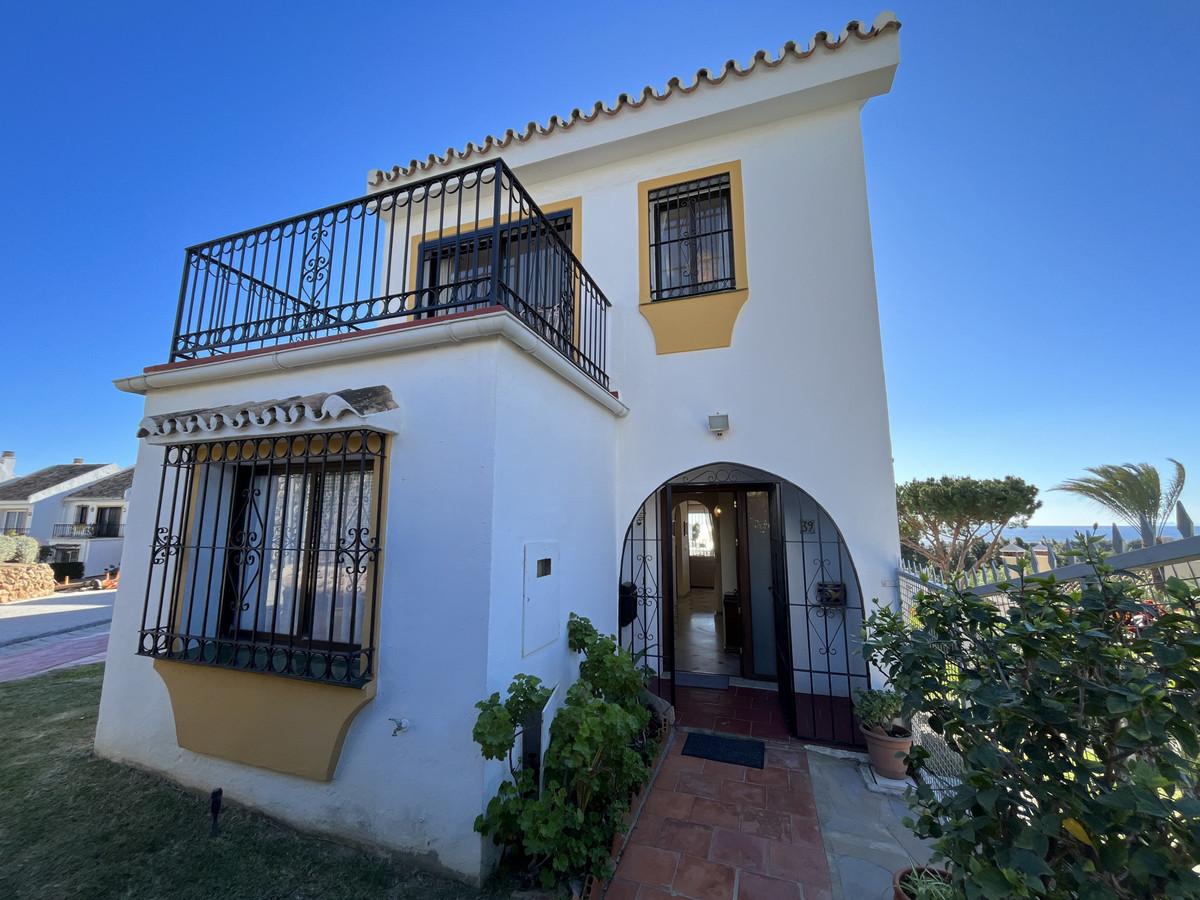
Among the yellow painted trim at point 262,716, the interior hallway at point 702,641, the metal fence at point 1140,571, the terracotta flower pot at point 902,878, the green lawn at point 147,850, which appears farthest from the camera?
the interior hallway at point 702,641

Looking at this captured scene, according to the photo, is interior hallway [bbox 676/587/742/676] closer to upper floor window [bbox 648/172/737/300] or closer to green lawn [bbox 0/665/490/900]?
green lawn [bbox 0/665/490/900]

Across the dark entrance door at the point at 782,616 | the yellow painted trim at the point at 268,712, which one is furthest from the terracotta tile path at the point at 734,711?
the yellow painted trim at the point at 268,712

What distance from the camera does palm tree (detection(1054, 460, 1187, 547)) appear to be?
10.8 m

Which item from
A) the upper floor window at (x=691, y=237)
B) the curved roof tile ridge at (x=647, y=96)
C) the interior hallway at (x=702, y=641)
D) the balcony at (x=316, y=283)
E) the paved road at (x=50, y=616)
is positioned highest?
the curved roof tile ridge at (x=647, y=96)

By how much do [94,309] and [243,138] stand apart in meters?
18.9

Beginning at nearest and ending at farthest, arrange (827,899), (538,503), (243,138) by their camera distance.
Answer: (827,899), (538,503), (243,138)

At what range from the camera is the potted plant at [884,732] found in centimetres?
416

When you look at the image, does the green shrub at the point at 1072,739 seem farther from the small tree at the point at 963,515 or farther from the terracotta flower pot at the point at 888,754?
the small tree at the point at 963,515

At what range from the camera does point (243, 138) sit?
7703 mm

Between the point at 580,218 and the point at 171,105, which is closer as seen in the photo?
the point at 580,218

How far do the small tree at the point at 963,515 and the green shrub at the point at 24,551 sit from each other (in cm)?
3776

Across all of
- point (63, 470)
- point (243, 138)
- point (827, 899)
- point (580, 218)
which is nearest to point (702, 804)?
point (827, 899)

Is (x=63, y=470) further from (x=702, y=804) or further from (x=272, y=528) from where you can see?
(x=702, y=804)

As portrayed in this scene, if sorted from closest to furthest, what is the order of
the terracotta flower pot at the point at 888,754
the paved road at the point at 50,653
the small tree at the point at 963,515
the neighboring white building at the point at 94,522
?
the terracotta flower pot at the point at 888,754 < the paved road at the point at 50,653 < the small tree at the point at 963,515 < the neighboring white building at the point at 94,522
